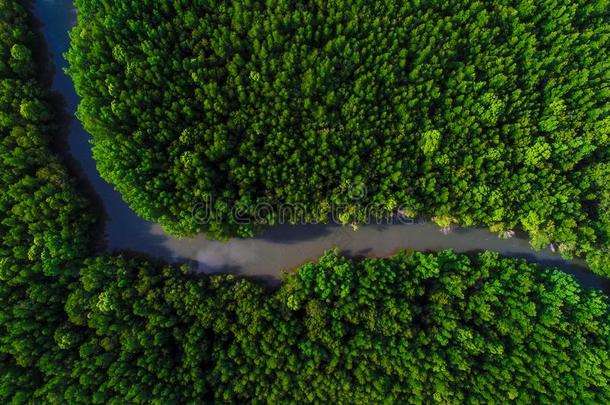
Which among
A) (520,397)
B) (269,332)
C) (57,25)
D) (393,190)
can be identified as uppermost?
(57,25)

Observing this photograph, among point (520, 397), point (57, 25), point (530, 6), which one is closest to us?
point (520, 397)

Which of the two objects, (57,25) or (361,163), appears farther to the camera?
(57,25)

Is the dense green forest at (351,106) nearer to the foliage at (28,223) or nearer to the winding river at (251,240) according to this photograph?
the winding river at (251,240)

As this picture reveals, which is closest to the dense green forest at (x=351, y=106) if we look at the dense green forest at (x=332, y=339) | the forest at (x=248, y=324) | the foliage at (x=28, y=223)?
the forest at (x=248, y=324)

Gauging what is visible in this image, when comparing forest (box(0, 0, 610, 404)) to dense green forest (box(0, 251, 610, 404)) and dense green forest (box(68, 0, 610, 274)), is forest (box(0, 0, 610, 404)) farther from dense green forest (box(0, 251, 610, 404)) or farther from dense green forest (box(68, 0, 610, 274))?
dense green forest (box(68, 0, 610, 274))

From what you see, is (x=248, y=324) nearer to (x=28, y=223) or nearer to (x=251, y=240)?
(x=251, y=240)

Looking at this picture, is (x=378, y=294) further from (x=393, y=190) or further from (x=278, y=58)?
(x=278, y=58)

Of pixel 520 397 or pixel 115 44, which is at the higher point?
pixel 115 44

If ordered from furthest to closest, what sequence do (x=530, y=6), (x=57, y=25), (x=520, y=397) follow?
(x=57, y=25), (x=530, y=6), (x=520, y=397)

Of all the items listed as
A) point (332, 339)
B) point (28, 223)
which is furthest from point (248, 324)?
point (28, 223)

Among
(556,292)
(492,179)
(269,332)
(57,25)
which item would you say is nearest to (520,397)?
(556,292)
